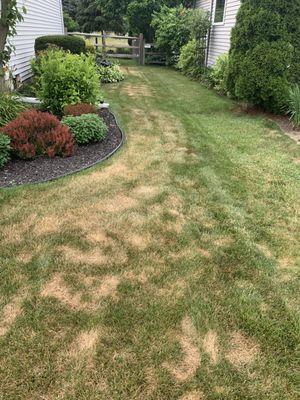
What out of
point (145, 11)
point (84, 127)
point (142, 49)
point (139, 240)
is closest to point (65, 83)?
point (84, 127)

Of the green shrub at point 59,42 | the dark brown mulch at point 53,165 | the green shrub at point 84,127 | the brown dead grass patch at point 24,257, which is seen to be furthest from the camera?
the green shrub at point 59,42

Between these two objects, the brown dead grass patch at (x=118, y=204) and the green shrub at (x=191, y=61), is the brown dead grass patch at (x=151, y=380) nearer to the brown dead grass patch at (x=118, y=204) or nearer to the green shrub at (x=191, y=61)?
the brown dead grass patch at (x=118, y=204)

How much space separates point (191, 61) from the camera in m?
13.5

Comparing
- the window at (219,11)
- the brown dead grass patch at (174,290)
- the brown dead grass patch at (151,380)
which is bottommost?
the brown dead grass patch at (151,380)

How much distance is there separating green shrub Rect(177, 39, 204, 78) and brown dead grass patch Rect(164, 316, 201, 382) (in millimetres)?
12040

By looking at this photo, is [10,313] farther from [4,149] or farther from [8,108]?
[8,108]

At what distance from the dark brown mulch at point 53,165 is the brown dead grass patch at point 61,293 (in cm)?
186

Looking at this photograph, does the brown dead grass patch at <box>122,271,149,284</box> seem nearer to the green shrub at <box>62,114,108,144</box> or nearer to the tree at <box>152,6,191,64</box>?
the green shrub at <box>62,114,108,144</box>

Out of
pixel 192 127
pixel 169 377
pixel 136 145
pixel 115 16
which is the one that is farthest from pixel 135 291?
pixel 115 16

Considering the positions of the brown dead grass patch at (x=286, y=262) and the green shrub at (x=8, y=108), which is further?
the green shrub at (x=8, y=108)

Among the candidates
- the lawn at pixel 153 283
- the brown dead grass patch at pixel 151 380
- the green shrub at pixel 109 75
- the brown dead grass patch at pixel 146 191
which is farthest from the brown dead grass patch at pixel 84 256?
the green shrub at pixel 109 75

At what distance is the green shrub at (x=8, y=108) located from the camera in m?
5.33

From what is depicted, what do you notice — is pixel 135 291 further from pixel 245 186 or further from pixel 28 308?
pixel 245 186

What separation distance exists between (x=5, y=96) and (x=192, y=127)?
341cm
